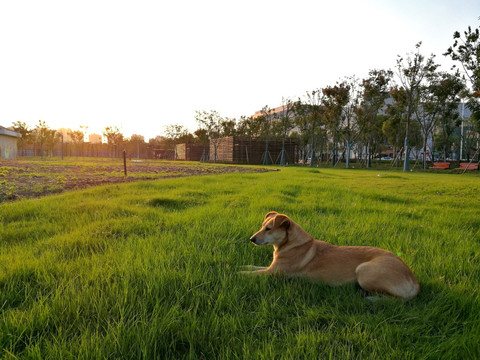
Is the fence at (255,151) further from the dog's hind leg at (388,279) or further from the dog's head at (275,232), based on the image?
the dog's hind leg at (388,279)

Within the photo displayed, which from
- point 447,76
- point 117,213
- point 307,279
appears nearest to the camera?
point 307,279

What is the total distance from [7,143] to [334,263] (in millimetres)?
44457

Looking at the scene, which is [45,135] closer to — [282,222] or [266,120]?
[266,120]

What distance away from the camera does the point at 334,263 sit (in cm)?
250

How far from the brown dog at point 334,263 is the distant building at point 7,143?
41895 mm

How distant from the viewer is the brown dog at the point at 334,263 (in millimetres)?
2213

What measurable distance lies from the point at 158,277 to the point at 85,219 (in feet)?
8.89

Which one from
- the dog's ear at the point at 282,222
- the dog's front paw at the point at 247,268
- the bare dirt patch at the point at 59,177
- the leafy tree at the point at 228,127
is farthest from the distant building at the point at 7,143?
the dog's ear at the point at 282,222

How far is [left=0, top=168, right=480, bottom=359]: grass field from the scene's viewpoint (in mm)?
1581

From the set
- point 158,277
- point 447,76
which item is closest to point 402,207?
point 158,277

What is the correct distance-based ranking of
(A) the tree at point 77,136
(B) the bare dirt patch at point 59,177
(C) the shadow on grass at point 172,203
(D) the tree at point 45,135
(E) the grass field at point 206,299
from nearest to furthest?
(E) the grass field at point 206,299 → (C) the shadow on grass at point 172,203 → (B) the bare dirt patch at point 59,177 → (D) the tree at point 45,135 → (A) the tree at point 77,136

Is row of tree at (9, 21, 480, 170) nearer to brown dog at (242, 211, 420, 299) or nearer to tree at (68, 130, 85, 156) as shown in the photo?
brown dog at (242, 211, 420, 299)

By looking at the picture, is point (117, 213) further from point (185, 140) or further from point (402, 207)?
point (185, 140)

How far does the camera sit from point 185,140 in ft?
212
